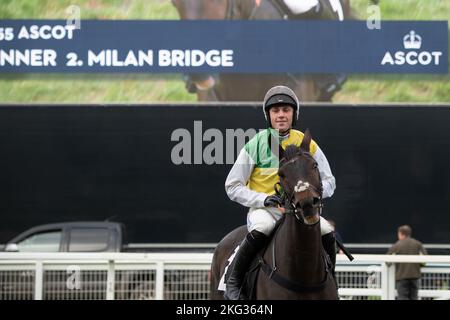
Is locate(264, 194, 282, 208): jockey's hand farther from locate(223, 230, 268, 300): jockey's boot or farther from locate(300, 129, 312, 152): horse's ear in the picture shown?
locate(300, 129, 312, 152): horse's ear

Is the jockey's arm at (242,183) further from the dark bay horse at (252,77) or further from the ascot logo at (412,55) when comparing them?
the ascot logo at (412,55)

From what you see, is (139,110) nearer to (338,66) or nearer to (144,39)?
(144,39)

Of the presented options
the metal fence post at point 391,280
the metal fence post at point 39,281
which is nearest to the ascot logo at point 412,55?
the metal fence post at point 391,280

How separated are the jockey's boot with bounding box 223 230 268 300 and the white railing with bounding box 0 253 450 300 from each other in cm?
437

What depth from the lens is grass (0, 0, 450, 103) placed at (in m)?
20.1

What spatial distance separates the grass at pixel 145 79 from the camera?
20.1 metres

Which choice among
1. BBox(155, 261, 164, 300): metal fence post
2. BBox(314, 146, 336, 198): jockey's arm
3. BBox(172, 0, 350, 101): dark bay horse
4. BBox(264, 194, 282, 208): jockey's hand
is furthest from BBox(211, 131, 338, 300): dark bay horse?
BBox(172, 0, 350, 101): dark bay horse

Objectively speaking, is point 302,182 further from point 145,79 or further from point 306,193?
point 145,79

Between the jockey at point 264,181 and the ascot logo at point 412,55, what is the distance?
12.0 m

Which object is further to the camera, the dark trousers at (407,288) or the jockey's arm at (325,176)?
the dark trousers at (407,288)

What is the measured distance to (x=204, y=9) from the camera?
20141mm

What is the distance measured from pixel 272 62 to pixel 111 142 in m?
3.49

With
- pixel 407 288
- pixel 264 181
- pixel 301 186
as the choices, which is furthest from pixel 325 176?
pixel 407 288
